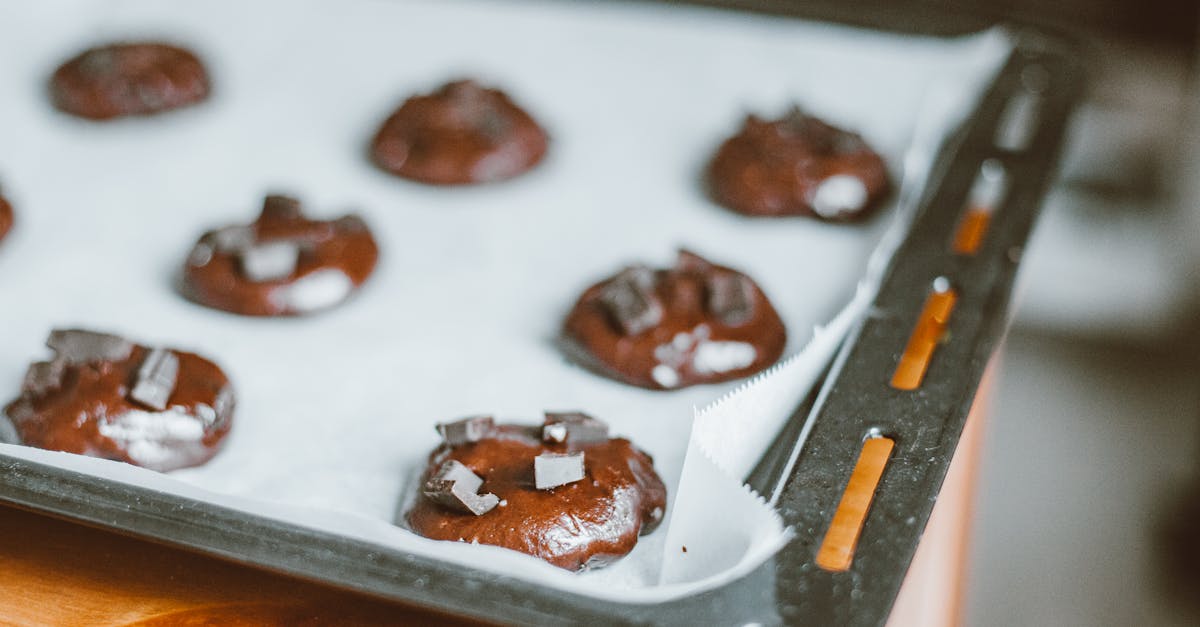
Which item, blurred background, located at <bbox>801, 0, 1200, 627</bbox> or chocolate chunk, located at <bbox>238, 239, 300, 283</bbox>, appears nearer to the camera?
chocolate chunk, located at <bbox>238, 239, 300, 283</bbox>

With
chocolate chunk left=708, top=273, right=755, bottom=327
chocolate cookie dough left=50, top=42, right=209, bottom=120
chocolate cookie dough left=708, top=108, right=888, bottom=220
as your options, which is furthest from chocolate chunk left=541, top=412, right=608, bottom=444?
chocolate cookie dough left=50, top=42, right=209, bottom=120

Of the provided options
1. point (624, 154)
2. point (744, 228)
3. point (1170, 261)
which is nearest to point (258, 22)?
point (624, 154)

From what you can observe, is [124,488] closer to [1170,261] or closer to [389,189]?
[389,189]

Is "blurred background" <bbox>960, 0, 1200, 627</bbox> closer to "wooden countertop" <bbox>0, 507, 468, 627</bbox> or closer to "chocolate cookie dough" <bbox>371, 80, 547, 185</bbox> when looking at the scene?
"chocolate cookie dough" <bbox>371, 80, 547, 185</bbox>

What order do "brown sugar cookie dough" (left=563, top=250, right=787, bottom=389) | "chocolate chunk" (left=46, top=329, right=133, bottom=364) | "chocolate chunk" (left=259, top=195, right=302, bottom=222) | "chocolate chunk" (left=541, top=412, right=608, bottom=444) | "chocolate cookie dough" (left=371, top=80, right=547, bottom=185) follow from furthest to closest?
"chocolate cookie dough" (left=371, top=80, right=547, bottom=185) → "chocolate chunk" (left=259, top=195, right=302, bottom=222) → "brown sugar cookie dough" (left=563, top=250, right=787, bottom=389) → "chocolate chunk" (left=46, top=329, right=133, bottom=364) → "chocolate chunk" (left=541, top=412, right=608, bottom=444)

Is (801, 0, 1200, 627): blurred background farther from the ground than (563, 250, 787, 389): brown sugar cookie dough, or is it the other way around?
(563, 250, 787, 389): brown sugar cookie dough

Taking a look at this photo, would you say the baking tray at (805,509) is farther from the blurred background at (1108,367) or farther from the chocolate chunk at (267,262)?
the blurred background at (1108,367)

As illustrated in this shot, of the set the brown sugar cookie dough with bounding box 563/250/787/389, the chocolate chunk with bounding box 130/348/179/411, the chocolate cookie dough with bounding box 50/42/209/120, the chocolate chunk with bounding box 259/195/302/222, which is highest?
the chocolate cookie dough with bounding box 50/42/209/120
